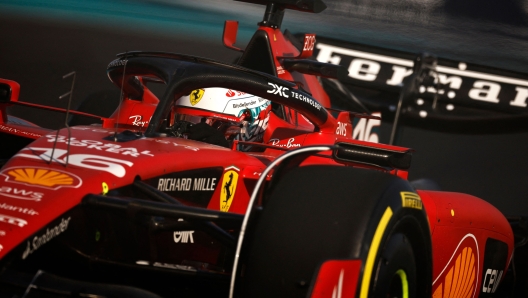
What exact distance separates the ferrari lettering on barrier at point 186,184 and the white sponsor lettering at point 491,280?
5.14 ft

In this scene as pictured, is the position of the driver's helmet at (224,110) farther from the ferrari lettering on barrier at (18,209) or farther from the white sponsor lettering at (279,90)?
the ferrari lettering on barrier at (18,209)

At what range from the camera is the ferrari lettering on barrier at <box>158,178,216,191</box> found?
3098mm

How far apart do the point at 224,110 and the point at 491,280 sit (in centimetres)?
163

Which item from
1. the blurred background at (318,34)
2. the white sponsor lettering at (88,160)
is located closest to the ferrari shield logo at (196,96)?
the white sponsor lettering at (88,160)

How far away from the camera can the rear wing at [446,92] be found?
25.6 feet

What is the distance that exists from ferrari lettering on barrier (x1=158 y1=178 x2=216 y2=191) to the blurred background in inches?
179

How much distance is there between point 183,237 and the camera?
3232mm

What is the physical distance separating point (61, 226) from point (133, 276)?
1.48 feet

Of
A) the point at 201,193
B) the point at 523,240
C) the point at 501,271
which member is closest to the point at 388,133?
the point at 523,240

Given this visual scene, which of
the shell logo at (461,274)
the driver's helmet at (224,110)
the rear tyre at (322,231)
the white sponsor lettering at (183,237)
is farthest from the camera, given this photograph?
the driver's helmet at (224,110)

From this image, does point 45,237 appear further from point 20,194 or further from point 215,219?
point 215,219

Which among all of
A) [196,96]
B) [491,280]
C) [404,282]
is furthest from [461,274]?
[196,96]

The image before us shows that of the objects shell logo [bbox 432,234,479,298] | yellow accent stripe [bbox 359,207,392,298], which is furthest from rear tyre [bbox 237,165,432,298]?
shell logo [bbox 432,234,479,298]

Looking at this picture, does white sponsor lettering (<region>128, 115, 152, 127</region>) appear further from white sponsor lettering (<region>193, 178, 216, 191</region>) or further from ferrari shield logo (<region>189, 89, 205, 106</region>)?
white sponsor lettering (<region>193, 178, 216, 191</region>)
